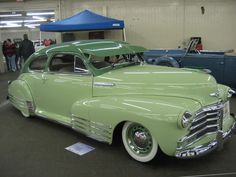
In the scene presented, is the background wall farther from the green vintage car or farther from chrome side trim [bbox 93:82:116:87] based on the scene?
chrome side trim [bbox 93:82:116:87]

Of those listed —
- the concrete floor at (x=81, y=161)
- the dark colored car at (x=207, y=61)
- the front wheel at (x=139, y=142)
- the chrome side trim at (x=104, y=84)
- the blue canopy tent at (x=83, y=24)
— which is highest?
the blue canopy tent at (x=83, y=24)

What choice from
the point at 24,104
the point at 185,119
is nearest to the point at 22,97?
the point at 24,104

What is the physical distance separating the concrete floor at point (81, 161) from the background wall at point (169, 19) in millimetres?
7495

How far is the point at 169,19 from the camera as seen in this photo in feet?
36.1

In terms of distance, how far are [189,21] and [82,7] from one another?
4.39m

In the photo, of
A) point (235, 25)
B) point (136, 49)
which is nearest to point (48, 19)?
point (235, 25)

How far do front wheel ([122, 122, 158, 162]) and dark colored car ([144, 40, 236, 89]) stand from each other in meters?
3.74

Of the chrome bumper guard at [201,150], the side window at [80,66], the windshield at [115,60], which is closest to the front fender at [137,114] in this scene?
the chrome bumper guard at [201,150]

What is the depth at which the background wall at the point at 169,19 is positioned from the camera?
10.8 metres

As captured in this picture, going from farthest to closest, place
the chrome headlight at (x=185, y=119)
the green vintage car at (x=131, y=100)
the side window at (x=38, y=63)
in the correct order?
the side window at (x=38, y=63)
the green vintage car at (x=131, y=100)
the chrome headlight at (x=185, y=119)

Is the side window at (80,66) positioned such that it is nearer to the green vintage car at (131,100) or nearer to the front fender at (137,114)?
the green vintage car at (131,100)

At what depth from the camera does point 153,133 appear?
3.15 meters

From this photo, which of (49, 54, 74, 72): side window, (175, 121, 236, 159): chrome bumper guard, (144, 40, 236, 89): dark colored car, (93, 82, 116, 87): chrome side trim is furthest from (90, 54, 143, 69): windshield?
(144, 40, 236, 89): dark colored car

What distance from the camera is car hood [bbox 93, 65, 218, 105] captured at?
11.4ft
